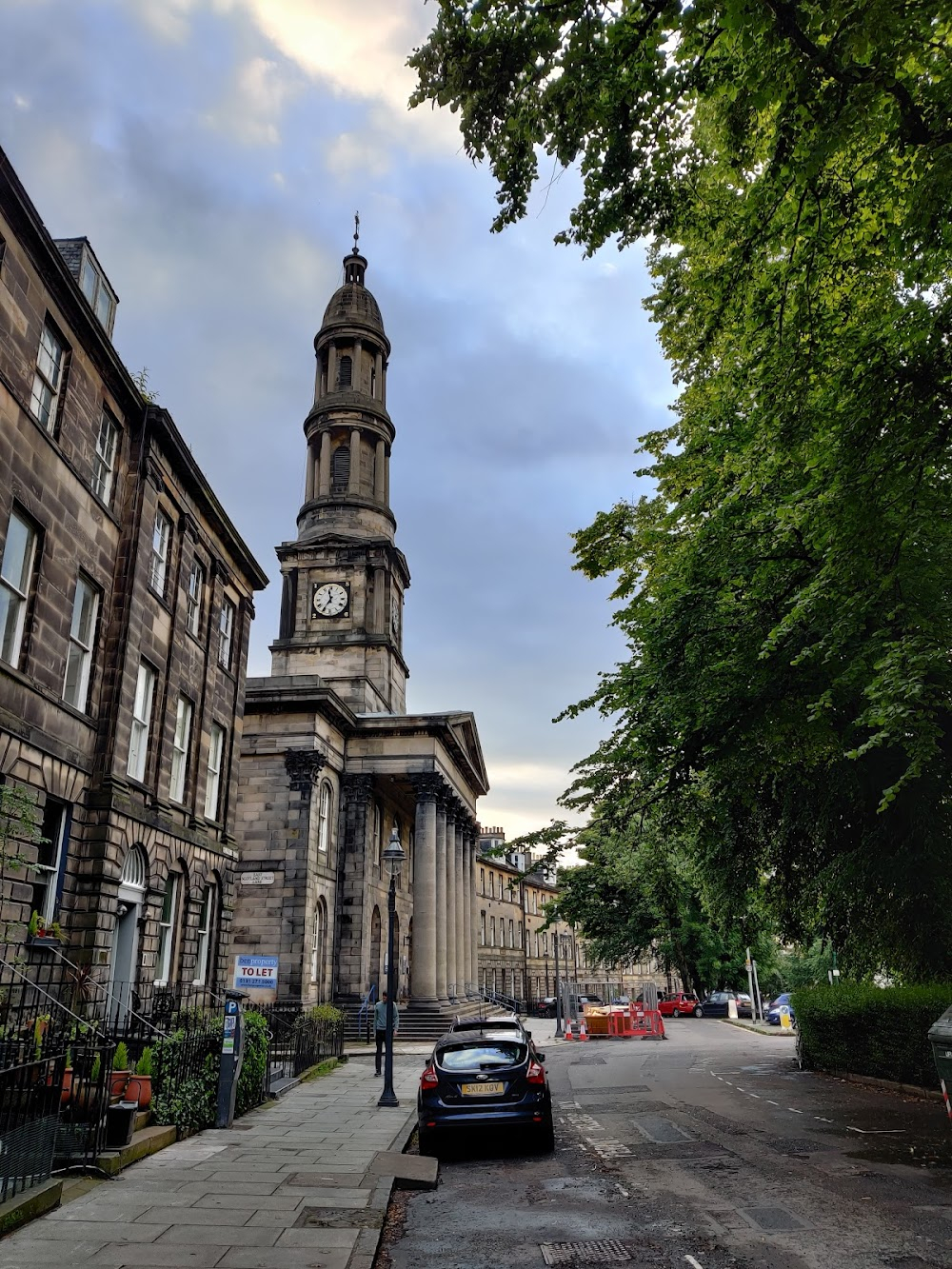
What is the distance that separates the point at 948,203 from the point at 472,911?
143 feet

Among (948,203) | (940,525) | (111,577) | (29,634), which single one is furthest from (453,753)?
(948,203)

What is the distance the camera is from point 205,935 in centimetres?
2164

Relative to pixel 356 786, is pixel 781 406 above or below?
below

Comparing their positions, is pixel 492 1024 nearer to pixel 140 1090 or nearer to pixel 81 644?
pixel 140 1090

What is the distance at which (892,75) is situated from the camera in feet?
22.0

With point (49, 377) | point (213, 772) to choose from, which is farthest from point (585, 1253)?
point (213, 772)

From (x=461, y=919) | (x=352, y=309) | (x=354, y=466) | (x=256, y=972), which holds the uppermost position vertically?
(x=352, y=309)

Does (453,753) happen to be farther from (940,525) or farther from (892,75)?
(892,75)

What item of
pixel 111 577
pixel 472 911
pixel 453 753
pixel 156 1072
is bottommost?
pixel 156 1072

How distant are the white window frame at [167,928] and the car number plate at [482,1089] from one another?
30.7 ft

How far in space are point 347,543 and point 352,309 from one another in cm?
1599

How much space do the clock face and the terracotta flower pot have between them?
35770mm

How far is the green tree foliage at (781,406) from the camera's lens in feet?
23.0

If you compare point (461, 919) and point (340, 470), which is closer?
point (461, 919)
